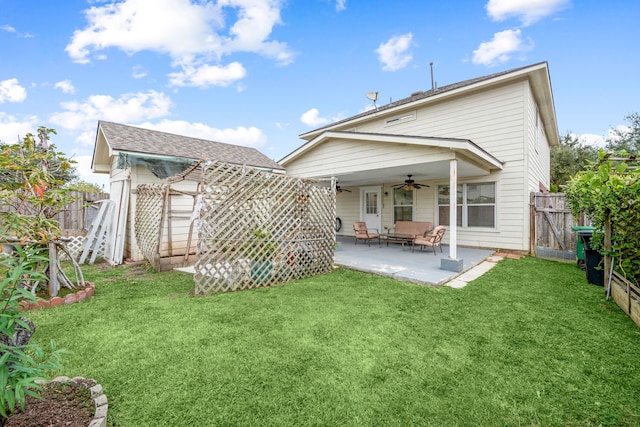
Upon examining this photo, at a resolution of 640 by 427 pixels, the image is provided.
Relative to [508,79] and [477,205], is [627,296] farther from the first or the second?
[508,79]

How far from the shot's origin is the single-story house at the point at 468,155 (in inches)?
279

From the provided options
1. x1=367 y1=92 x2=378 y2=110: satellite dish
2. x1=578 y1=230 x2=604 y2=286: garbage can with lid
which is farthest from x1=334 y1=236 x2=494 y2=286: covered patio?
x1=367 y1=92 x2=378 y2=110: satellite dish

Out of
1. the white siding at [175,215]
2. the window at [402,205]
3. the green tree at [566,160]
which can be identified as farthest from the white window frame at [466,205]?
the green tree at [566,160]

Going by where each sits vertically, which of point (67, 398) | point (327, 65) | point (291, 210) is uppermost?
point (327, 65)

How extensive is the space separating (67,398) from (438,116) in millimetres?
10919

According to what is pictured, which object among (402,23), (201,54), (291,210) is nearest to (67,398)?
(291,210)

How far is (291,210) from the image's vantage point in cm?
550

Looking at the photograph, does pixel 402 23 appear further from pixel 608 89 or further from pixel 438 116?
pixel 608 89

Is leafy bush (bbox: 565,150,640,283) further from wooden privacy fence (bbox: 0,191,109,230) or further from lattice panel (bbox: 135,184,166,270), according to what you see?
wooden privacy fence (bbox: 0,191,109,230)

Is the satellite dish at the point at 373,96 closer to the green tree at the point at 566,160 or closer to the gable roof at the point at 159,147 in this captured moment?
the gable roof at the point at 159,147

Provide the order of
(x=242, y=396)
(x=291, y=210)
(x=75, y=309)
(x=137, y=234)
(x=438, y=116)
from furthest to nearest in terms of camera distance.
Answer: (x=438, y=116)
(x=137, y=234)
(x=291, y=210)
(x=75, y=309)
(x=242, y=396)

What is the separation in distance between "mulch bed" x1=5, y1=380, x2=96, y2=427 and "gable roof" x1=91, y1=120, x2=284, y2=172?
4909 millimetres

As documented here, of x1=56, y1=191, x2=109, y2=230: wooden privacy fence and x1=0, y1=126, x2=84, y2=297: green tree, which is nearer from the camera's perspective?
x1=0, y1=126, x2=84, y2=297: green tree

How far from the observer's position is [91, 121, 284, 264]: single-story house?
22.7 feet
